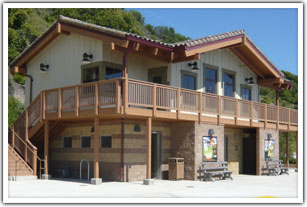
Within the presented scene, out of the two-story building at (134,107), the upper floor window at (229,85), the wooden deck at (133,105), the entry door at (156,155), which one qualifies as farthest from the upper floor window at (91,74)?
the upper floor window at (229,85)

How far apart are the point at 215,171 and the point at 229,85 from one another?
Result: 5758 millimetres

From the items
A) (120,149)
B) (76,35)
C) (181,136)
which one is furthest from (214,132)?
(76,35)

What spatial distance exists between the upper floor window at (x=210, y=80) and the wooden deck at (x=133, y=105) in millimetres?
1357

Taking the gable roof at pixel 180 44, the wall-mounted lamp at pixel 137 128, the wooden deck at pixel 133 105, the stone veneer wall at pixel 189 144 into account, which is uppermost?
the gable roof at pixel 180 44

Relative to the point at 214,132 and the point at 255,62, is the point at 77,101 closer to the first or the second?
the point at 214,132

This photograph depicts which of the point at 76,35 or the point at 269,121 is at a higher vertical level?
the point at 76,35

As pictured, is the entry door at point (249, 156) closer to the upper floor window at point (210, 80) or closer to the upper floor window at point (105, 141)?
the upper floor window at point (210, 80)

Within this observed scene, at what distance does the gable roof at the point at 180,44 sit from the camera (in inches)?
706

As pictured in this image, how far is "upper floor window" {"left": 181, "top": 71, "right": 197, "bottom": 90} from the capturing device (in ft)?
69.7

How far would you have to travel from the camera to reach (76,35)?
21.6 meters

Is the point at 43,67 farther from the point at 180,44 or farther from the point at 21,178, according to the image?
the point at 180,44

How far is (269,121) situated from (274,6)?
1297 centimetres

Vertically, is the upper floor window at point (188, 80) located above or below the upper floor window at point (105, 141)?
above

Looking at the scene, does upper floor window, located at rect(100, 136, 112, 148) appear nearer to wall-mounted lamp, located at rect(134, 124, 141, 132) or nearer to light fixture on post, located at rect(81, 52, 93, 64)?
wall-mounted lamp, located at rect(134, 124, 141, 132)
